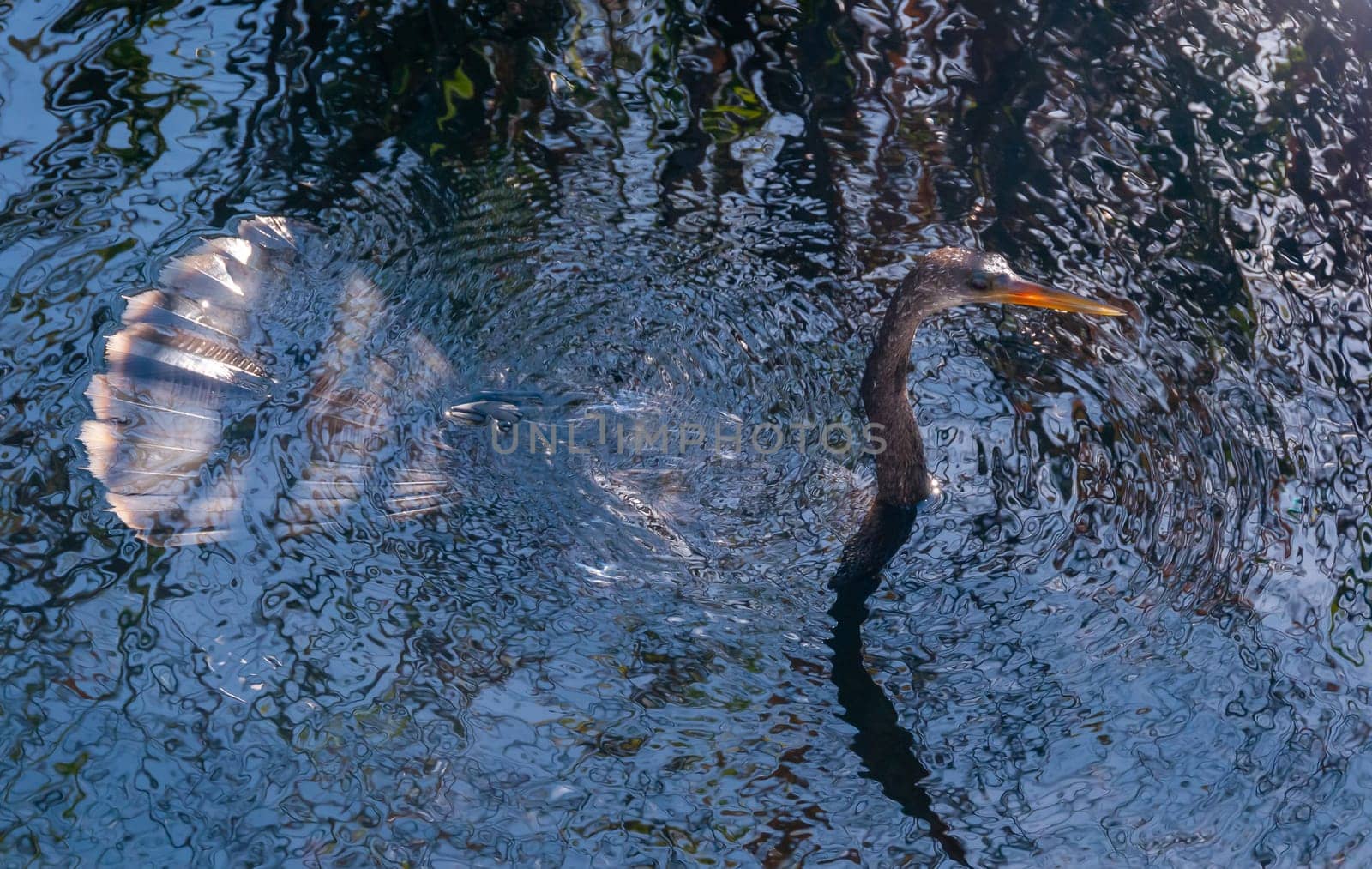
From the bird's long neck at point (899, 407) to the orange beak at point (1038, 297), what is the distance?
25 centimetres

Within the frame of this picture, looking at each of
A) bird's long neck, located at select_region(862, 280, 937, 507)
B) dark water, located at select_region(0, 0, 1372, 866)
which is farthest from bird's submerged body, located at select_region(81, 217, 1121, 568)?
dark water, located at select_region(0, 0, 1372, 866)

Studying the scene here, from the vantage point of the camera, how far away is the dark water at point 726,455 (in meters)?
3.44

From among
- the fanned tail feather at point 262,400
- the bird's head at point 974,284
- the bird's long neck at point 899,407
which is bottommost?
the fanned tail feather at point 262,400

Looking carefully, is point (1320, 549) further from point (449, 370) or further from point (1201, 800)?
point (449, 370)

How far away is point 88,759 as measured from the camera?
3498 millimetres

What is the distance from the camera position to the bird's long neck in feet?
14.3

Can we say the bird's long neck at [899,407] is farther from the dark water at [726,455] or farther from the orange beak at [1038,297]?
the orange beak at [1038,297]

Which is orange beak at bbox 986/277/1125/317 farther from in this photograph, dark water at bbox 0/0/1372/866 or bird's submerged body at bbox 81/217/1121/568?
dark water at bbox 0/0/1372/866

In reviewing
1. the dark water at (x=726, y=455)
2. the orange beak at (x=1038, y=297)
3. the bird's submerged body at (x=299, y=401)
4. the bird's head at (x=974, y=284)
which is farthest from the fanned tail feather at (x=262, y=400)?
the orange beak at (x=1038, y=297)

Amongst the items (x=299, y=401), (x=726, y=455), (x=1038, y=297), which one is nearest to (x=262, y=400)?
(x=299, y=401)

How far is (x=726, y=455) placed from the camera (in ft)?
15.0

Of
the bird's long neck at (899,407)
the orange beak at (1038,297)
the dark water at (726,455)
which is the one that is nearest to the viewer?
the dark water at (726,455)

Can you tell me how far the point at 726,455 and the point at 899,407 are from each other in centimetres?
67

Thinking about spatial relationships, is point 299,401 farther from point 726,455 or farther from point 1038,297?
point 1038,297
